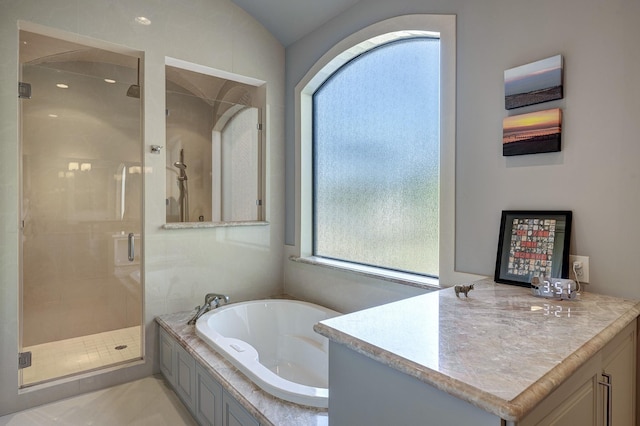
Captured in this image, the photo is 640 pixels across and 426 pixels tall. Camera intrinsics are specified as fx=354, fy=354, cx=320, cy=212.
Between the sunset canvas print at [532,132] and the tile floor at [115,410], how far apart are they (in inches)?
89.9

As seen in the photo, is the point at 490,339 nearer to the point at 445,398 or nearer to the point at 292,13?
the point at 445,398

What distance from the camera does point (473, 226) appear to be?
1908 mm

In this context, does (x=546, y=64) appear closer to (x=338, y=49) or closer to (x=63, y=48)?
(x=338, y=49)

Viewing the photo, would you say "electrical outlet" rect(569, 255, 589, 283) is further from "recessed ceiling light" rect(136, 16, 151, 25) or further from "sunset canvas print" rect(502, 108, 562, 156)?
"recessed ceiling light" rect(136, 16, 151, 25)

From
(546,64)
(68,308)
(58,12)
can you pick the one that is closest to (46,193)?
(68,308)

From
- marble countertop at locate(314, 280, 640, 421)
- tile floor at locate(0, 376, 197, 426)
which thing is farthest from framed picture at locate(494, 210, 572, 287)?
tile floor at locate(0, 376, 197, 426)

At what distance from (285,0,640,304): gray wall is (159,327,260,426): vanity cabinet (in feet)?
4.49

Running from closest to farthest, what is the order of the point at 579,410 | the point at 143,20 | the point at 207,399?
the point at 579,410 → the point at 207,399 → the point at 143,20

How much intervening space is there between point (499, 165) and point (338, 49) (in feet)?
5.18

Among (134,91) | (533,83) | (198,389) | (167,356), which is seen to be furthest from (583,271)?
(134,91)

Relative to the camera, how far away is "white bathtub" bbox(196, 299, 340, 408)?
2.42 metres

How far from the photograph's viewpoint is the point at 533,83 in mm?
1662

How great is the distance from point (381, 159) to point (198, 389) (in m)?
1.89

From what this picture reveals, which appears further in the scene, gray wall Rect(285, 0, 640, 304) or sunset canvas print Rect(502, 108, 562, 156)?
sunset canvas print Rect(502, 108, 562, 156)
